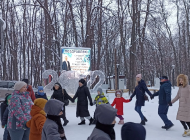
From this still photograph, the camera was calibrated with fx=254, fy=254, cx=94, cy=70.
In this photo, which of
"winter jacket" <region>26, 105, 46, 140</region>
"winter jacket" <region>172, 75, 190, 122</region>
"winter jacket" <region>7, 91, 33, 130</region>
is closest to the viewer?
"winter jacket" <region>26, 105, 46, 140</region>

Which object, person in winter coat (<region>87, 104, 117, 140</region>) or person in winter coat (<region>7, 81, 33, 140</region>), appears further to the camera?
person in winter coat (<region>7, 81, 33, 140</region>)

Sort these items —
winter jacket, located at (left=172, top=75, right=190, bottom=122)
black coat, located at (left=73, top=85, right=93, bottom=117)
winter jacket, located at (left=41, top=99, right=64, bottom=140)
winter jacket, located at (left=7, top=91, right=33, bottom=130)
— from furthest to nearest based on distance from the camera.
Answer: black coat, located at (left=73, top=85, right=93, bottom=117) → winter jacket, located at (left=172, top=75, right=190, bottom=122) → winter jacket, located at (left=7, top=91, right=33, bottom=130) → winter jacket, located at (left=41, top=99, right=64, bottom=140)

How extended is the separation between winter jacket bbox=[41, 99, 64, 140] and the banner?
15.1 m

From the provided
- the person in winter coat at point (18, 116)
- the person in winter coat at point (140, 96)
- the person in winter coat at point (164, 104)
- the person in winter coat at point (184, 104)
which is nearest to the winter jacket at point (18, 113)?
the person in winter coat at point (18, 116)

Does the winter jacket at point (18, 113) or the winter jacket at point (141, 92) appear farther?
the winter jacket at point (141, 92)

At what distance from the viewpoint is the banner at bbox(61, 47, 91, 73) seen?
1861 centimetres

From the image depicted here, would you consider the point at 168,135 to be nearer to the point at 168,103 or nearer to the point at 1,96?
the point at 168,103

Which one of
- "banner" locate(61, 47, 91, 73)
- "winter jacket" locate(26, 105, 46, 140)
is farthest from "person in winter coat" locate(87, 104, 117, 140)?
"banner" locate(61, 47, 91, 73)

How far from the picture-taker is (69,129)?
314 inches

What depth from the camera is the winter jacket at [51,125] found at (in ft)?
11.0

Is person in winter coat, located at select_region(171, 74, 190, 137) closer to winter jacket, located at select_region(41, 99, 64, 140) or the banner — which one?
winter jacket, located at select_region(41, 99, 64, 140)

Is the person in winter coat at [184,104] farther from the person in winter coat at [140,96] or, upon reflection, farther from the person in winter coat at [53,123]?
the person in winter coat at [53,123]

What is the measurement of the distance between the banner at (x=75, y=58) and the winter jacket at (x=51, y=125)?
1514 centimetres

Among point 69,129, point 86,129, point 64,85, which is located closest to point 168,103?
point 86,129
